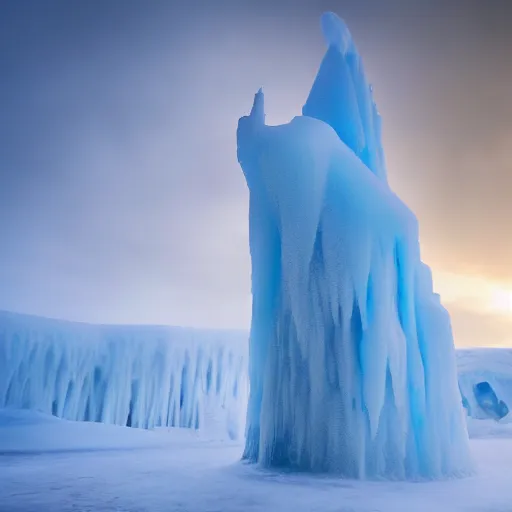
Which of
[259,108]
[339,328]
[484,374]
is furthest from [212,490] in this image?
A: [484,374]

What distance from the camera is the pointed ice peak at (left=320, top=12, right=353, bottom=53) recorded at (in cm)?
1051

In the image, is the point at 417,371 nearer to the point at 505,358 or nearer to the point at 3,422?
the point at 3,422

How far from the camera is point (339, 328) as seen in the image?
7.60 metres

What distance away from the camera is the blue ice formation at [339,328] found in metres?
7.16

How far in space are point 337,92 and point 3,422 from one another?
14273 mm

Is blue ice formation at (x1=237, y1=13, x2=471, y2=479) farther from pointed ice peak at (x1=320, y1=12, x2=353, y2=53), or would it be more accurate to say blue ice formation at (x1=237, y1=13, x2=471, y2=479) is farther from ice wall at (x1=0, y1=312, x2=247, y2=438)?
ice wall at (x1=0, y1=312, x2=247, y2=438)

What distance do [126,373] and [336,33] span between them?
16.1 m

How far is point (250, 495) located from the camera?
203 inches

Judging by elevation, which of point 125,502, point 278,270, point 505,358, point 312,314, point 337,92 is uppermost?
point 337,92

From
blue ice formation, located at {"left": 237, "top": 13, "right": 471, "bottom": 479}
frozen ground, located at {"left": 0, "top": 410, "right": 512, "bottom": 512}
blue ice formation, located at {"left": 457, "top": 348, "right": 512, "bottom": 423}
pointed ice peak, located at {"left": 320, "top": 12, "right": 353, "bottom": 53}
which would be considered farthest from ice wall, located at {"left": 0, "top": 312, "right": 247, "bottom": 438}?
pointed ice peak, located at {"left": 320, "top": 12, "right": 353, "bottom": 53}

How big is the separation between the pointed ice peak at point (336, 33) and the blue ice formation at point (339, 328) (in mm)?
3178

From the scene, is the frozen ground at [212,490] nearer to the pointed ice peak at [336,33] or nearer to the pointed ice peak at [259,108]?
the pointed ice peak at [259,108]

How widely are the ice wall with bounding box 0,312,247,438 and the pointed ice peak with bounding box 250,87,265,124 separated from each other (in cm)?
1486

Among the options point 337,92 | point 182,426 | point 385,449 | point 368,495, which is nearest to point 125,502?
point 368,495
